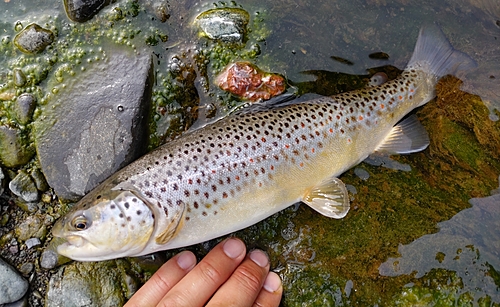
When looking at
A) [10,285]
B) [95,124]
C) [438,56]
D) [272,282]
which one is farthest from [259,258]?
[438,56]

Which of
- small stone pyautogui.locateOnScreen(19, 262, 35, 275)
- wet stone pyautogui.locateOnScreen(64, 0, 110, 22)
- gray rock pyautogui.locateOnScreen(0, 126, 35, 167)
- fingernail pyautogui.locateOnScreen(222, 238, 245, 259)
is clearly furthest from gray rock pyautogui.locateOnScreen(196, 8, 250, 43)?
small stone pyautogui.locateOnScreen(19, 262, 35, 275)

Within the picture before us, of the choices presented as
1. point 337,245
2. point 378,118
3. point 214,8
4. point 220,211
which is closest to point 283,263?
point 337,245

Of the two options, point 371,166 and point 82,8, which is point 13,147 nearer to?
point 82,8

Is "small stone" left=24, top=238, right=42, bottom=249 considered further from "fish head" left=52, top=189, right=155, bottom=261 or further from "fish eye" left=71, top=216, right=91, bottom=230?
"fish eye" left=71, top=216, right=91, bottom=230

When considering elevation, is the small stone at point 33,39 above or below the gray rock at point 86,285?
above

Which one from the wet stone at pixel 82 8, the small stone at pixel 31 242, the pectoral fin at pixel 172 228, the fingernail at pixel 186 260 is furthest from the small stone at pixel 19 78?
the fingernail at pixel 186 260

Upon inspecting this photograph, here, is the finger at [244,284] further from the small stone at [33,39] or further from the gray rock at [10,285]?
the small stone at [33,39]

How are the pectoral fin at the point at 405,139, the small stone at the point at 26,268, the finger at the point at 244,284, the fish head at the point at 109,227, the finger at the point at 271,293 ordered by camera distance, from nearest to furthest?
1. the fish head at the point at 109,227
2. the finger at the point at 244,284
3. the finger at the point at 271,293
4. the pectoral fin at the point at 405,139
5. the small stone at the point at 26,268
